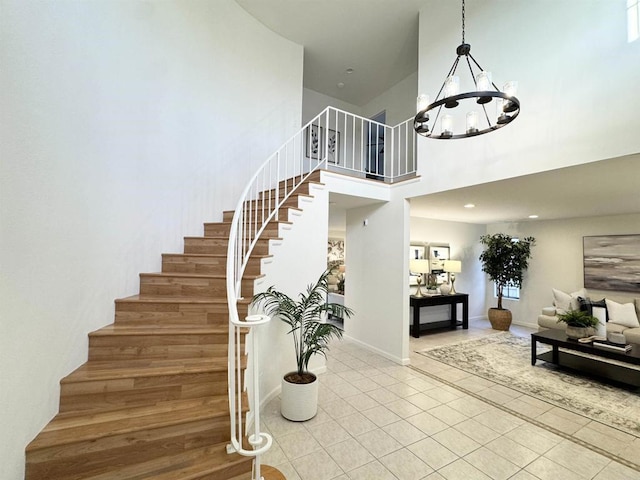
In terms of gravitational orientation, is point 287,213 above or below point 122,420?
above

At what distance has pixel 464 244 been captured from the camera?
7012 millimetres

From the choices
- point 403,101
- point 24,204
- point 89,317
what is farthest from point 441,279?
point 24,204

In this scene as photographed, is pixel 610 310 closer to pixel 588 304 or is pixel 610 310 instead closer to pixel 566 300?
pixel 588 304

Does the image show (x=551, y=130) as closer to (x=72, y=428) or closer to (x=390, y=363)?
(x=390, y=363)

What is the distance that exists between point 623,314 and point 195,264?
646 centimetres

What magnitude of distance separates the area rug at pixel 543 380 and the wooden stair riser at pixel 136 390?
3.45 metres

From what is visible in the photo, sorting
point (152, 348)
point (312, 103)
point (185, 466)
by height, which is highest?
point (312, 103)

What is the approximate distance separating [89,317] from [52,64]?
175cm

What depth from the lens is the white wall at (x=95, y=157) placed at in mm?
1529

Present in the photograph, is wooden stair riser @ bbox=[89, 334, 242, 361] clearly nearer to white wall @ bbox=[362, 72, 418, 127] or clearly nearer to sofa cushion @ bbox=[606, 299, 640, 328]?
white wall @ bbox=[362, 72, 418, 127]

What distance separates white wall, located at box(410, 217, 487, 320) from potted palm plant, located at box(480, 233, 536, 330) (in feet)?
2.19

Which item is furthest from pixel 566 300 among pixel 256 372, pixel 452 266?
pixel 256 372

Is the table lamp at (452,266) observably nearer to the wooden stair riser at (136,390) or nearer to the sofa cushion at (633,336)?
the sofa cushion at (633,336)

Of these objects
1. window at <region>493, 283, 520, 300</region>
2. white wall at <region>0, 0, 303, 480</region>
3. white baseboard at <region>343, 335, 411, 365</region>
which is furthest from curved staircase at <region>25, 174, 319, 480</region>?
window at <region>493, 283, 520, 300</region>
